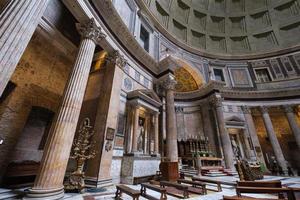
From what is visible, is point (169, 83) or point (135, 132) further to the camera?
point (169, 83)

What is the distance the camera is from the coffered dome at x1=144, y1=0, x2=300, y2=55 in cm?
1811

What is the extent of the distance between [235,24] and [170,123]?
20.3 meters

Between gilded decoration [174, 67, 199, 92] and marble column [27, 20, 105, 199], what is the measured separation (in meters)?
12.4

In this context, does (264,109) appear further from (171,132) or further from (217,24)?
(217,24)

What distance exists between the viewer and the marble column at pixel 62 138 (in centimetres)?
385

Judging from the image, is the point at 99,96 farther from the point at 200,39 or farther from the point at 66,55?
the point at 200,39

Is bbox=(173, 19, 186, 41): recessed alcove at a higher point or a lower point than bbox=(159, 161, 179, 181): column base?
higher

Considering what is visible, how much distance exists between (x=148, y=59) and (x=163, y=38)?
5.83 metres

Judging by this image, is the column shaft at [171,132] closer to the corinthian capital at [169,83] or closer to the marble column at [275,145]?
the corinthian capital at [169,83]

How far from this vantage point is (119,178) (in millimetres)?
7043

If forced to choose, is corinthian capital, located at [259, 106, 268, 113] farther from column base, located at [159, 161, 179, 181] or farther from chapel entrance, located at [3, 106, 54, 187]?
chapel entrance, located at [3, 106, 54, 187]

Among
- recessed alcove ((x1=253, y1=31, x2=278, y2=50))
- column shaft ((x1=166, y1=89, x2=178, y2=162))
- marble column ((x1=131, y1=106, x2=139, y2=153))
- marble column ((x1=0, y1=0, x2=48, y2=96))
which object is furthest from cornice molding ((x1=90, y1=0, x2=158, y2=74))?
recessed alcove ((x1=253, y1=31, x2=278, y2=50))

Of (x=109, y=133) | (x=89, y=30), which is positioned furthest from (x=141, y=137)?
(x=89, y=30)

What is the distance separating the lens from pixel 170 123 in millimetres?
9805
